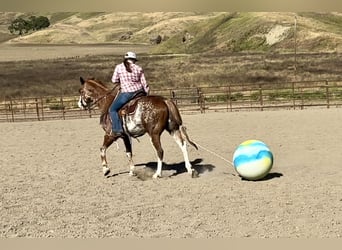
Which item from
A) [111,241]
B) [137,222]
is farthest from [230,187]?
[111,241]

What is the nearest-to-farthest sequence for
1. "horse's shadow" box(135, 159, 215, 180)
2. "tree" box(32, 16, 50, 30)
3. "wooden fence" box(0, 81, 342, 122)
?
"horse's shadow" box(135, 159, 215, 180)
"wooden fence" box(0, 81, 342, 122)
"tree" box(32, 16, 50, 30)

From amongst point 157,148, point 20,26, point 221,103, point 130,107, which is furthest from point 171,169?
point 20,26

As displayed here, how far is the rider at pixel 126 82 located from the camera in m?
8.77

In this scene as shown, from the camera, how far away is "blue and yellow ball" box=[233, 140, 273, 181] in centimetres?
845

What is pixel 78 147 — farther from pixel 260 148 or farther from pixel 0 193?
pixel 260 148

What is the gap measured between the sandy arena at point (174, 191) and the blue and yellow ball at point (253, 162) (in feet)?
0.52

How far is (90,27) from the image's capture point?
17338 centimetres

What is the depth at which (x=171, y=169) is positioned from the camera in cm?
998

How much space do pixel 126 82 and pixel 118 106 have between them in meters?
0.41

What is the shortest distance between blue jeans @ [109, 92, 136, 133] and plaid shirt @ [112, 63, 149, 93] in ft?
0.27

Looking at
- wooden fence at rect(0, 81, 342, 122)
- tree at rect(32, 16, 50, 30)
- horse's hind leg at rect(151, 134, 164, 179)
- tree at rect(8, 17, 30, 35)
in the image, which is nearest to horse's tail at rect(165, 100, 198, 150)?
horse's hind leg at rect(151, 134, 164, 179)

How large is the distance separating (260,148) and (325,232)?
319 centimetres

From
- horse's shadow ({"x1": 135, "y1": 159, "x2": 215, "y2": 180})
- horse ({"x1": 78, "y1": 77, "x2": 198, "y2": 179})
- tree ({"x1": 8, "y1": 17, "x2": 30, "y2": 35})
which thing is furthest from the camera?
tree ({"x1": 8, "y1": 17, "x2": 30, "y2": 35})

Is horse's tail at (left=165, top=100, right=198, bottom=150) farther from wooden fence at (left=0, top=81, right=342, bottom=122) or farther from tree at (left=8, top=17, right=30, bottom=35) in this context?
tree at (left=8, top=17, right=30, bottom=35)
